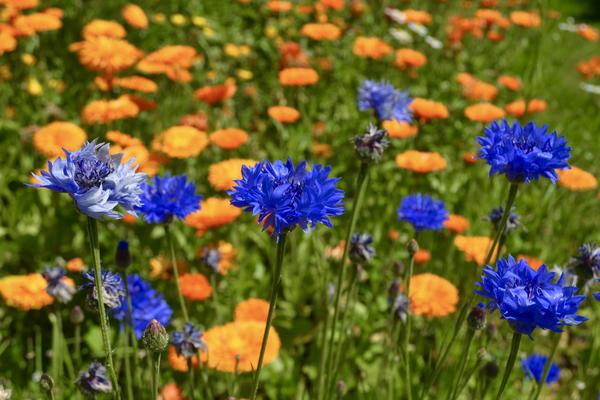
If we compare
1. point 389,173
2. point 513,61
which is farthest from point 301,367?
point 513,61

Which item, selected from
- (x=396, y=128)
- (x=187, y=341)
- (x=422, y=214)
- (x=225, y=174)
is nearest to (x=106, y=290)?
(x=187, y=341)

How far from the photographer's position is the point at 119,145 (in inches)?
115

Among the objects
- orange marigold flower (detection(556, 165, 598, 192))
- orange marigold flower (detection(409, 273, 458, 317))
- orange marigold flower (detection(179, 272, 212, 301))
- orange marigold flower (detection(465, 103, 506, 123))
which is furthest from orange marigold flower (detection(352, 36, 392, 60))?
orange marigold flower (detection(179, 272, 212, 301))

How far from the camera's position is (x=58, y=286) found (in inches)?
75.4

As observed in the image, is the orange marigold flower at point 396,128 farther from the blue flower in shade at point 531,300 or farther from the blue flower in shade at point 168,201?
the blue flower in shade at point 531,300

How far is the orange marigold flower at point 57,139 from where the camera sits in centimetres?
284

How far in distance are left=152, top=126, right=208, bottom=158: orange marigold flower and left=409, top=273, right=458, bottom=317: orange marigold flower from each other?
3.88 ft

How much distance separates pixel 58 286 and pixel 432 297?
4.31 feet

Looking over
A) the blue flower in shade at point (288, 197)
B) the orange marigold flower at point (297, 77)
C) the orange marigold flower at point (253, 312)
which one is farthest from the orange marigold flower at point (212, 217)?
the blue flower in shade at point (288, 197)

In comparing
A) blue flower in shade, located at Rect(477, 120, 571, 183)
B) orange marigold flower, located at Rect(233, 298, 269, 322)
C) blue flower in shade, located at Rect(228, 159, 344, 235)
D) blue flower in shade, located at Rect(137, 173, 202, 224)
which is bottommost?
orange marigold flower, located at Rect(233, 298, 269, 322)

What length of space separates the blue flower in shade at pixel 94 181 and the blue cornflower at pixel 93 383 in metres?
0.54

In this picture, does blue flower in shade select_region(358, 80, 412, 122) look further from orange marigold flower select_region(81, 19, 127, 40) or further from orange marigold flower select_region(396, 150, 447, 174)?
orange marigold flower select_region(81, 19, 127, 40)

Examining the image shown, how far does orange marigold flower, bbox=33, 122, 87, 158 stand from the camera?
2.84 meters

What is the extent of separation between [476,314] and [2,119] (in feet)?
10.0
